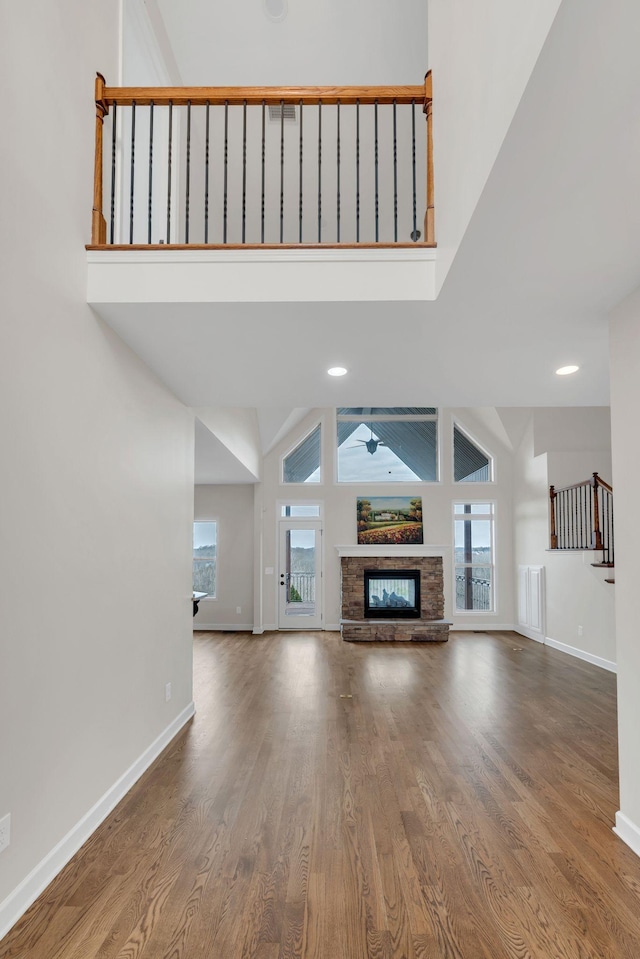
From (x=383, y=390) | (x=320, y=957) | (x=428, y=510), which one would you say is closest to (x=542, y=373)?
(x=383, y=390)

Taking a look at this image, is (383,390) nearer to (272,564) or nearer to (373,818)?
(373,818)

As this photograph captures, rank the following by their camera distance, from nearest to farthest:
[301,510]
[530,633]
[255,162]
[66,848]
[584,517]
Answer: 1. [66,848]
2. [255,162]
3. [584,517]
4. [530,633]
5. [301,510]

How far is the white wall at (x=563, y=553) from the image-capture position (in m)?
8.30

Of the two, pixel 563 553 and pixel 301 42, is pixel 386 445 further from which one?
pixel 301 42

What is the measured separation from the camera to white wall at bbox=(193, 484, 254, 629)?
38.6 feet

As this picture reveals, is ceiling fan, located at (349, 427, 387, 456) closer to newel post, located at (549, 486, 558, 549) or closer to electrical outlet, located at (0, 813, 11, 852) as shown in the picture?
newel post, located at (549, 486, 558, 549)

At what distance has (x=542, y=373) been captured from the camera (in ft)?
15.2

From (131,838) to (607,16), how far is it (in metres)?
3.68

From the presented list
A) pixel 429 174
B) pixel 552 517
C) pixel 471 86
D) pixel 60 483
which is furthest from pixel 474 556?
pixel 471 86

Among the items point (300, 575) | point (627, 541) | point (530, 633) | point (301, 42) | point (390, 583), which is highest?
point (301, 42)

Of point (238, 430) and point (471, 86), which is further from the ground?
point (471, 86)

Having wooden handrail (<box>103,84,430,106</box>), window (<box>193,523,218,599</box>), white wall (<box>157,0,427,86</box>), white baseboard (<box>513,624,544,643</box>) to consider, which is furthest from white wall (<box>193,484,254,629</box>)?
wooden handrail (<box>103,84,430,106</box>)

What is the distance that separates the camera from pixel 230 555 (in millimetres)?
11836

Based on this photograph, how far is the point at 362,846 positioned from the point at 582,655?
6.35 metres
